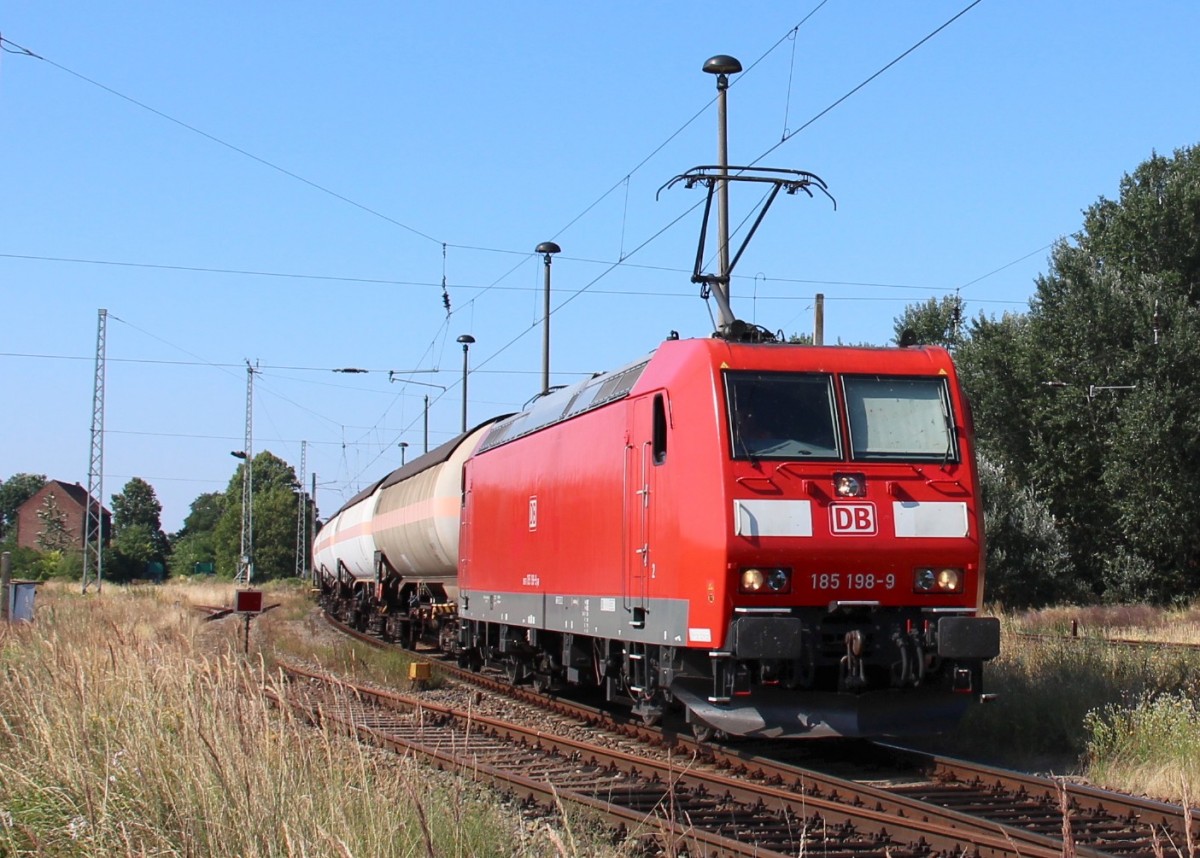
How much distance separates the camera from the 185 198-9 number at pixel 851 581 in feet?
33.7

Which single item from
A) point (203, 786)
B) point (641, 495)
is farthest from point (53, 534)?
point (203, 786)

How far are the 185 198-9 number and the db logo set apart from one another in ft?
1.08

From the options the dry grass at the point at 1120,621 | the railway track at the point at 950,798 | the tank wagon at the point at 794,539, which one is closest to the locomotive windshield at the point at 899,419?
the tank wagon at the point at 794,539

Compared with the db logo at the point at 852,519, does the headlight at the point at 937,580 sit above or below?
below

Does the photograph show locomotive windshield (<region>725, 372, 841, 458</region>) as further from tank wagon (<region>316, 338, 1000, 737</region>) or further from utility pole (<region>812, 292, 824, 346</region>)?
utility pole (<region>812, 292, 824, 346</region>)

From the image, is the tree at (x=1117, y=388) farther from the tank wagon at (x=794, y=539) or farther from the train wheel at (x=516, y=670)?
the tank wagon at (x=794, y=539)

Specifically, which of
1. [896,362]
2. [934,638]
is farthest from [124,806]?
[896,362]

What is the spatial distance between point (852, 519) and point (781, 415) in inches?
40.7

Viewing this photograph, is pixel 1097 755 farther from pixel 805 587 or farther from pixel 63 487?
pixel 63 487

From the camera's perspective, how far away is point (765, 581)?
10.2 meters

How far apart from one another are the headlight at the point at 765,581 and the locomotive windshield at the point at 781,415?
919 millimetres

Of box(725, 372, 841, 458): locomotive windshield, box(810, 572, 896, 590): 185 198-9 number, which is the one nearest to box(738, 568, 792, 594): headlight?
box(810, 572, 896, 590): 185 198-9 number

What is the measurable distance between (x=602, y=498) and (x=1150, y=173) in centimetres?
3351

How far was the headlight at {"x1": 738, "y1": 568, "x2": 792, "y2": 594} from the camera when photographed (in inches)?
400
